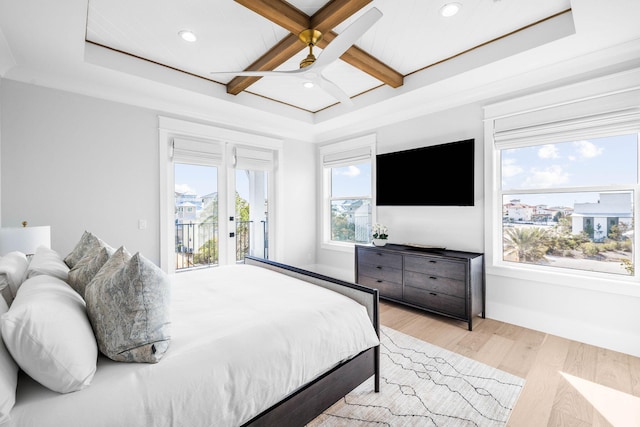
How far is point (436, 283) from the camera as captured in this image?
3.13 m

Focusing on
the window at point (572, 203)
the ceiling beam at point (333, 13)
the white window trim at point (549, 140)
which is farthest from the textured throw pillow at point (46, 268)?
the window at point (572, 203)

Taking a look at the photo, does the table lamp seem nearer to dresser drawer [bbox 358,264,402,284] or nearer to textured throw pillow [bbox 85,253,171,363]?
textured throw pillow [bbox 85,253,171,363]

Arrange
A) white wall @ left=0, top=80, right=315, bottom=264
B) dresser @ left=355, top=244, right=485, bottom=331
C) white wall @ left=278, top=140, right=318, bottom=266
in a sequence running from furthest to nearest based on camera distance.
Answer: white wall @ left=278, top=140, right=318, bottom=266 → dresser @ left=355, top=244, right=485, bottom=331 → white wall @ left=0, top=80, right=315, bottom=264

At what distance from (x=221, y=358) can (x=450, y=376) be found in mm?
1750

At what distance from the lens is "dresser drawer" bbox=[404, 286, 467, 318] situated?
2.96 m

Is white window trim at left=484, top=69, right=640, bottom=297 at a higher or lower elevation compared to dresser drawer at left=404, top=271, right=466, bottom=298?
higher

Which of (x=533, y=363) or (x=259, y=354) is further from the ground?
(x=259, y=354)

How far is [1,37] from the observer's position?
7.07 ft

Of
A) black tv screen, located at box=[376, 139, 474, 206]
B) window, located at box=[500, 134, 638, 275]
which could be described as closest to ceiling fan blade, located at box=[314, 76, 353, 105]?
black tv screen, located at box=[376, 139, 474, 206]

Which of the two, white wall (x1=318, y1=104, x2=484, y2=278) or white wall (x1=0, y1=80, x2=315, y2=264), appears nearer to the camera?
white wall (x1=0, y1=80, x2=315, y2=264)

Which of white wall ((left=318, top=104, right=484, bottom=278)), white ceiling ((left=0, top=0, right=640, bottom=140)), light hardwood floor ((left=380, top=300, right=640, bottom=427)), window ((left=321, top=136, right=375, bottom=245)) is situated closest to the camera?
light hardwood floor ((left=380, top=300, right=640, bottom=427))

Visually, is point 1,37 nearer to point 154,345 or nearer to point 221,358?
point 154,345

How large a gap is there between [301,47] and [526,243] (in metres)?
2.93

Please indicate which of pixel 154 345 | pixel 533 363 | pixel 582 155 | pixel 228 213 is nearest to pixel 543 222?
pixel 582 155
